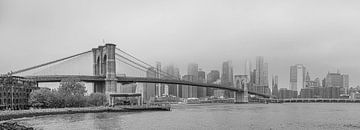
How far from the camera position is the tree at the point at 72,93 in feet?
326

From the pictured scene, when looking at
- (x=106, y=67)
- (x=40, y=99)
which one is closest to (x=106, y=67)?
(x=106, y=67)

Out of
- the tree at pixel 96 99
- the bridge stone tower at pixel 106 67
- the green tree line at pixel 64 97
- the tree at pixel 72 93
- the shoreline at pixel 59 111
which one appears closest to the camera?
the shoreline at pixel 59 111

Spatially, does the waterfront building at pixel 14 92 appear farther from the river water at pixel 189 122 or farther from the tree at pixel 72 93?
the river water at pixel 189 122

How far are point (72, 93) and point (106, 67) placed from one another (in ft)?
115

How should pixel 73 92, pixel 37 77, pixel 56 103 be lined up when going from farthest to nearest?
pixel 37 77 < pixel 73 92 < pixel 56 103

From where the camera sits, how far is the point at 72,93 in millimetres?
103625

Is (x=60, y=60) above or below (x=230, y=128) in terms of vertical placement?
above

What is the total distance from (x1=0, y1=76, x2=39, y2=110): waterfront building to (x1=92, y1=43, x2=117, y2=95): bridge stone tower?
23.2 m

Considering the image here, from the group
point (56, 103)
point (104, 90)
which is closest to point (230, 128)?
point (56, 103)

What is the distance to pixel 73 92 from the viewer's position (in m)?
104

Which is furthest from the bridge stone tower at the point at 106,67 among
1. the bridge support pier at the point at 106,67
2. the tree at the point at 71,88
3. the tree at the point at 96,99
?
the tree at the point at 71,88

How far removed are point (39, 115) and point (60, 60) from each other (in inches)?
2558

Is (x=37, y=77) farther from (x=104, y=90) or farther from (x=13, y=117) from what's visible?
(x=13, y=117)

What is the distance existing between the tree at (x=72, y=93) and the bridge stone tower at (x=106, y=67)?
66.3ft
